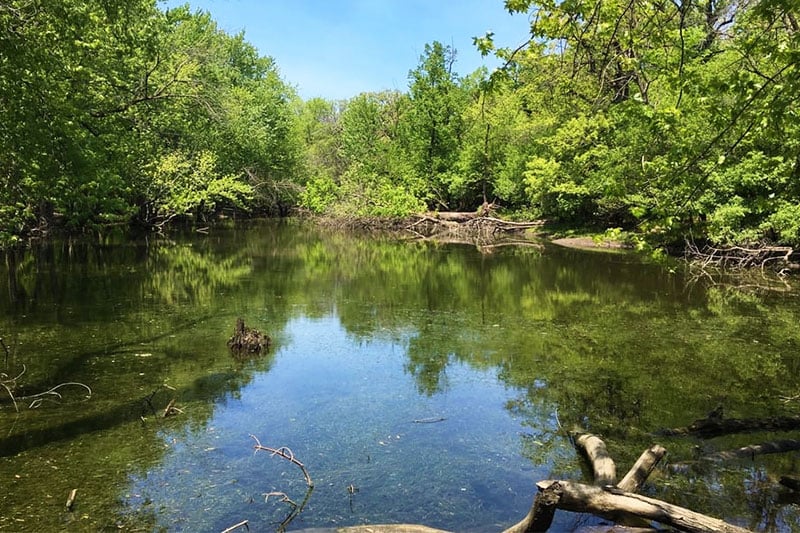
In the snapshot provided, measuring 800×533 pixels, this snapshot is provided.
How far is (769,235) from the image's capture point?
744 inches

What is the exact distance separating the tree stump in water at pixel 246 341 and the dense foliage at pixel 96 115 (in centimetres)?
396

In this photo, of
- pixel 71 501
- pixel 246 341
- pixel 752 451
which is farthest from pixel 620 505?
pixel 246 341

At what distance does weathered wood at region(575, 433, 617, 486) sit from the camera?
500 cm

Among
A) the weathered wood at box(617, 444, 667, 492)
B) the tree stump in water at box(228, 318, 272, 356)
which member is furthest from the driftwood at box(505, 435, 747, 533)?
the tree stump in water at box(228, 318, 272, 356)

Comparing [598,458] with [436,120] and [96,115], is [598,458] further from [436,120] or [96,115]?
[436,120]

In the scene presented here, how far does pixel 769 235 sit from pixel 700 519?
59.5 ft

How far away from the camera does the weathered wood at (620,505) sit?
388 cm

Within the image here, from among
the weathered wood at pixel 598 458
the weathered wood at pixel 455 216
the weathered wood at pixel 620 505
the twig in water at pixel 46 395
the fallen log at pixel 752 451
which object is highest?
the weathered wood at pixel 455 216

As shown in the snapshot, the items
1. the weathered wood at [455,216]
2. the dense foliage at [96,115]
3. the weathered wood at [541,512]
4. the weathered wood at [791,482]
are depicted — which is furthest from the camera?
the weathered wood at [455,216]

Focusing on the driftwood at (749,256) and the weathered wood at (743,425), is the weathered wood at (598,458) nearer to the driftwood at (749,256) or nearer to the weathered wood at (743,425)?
the weathered wood at (743,425)

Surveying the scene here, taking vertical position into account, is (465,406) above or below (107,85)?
below

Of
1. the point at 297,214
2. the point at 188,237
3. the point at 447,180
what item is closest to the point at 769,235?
the point at 447,180

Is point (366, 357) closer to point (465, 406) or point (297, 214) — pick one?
point (465, 406)

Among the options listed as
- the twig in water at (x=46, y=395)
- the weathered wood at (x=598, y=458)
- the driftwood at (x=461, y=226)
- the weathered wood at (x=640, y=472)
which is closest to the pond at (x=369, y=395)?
the twig in water at (x=46, y=395)
